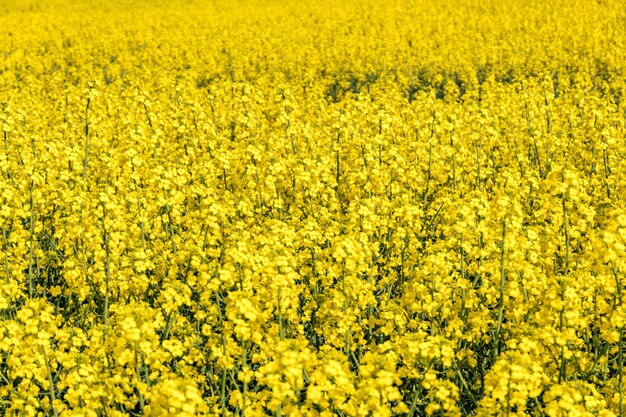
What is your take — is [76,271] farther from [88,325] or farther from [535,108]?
[535,108]

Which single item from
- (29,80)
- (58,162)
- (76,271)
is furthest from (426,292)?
(29,80)

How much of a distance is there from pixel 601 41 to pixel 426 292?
1988 centimetres

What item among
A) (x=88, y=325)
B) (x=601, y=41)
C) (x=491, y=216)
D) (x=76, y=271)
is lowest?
(x=88, y=325)

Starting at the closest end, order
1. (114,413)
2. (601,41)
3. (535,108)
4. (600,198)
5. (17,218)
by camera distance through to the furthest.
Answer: (114,413) < (17,218) < (600,198) < (535,108) < (601,41)

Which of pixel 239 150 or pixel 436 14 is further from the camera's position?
pixel 436 14

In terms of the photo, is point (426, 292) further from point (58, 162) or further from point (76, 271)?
point (58, 162)

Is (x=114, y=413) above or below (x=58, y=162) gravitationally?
below

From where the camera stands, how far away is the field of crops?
5.23 m

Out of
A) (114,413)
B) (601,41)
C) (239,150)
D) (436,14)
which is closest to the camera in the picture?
(114,413)

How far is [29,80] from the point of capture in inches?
719

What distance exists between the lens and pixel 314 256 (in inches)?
285

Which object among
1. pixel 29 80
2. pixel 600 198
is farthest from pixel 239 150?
pixel 29 80

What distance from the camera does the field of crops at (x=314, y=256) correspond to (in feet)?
17.2

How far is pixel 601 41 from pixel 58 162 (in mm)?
19956
